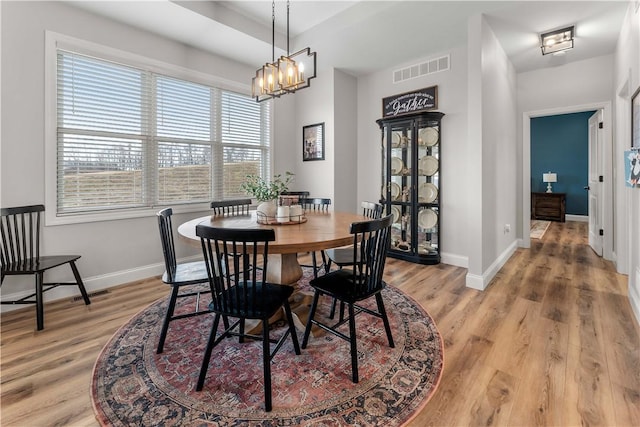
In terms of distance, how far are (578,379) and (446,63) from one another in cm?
361

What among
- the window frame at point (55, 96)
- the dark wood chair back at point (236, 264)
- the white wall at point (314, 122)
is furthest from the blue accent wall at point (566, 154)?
the dark wood chair back at point (236, 264)

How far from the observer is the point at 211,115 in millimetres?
4016

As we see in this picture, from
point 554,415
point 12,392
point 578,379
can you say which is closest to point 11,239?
point 12,392

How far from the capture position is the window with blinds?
2953mm

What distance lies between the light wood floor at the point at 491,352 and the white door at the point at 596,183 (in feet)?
4.43

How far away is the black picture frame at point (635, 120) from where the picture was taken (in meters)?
2.57

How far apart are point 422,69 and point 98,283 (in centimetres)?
465

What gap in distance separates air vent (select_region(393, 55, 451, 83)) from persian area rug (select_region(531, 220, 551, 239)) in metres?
3.88

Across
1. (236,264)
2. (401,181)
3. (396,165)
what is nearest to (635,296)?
(401,181)

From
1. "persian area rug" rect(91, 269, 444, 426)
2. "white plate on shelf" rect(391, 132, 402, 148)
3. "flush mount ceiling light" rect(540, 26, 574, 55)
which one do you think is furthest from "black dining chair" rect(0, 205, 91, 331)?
"flush mount ceiling light" rect(540, 26, 574, 55)

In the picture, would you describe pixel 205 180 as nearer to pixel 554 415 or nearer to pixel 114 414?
pixel 114 414

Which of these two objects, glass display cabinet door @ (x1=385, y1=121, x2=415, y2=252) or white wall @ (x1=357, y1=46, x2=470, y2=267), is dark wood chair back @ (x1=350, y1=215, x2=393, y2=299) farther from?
glass display cabinet door @ (x1=385, y1=121, x2=415, y2=252)

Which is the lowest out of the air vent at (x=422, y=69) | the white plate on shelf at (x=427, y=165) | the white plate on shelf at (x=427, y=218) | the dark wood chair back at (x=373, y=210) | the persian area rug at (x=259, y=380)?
the persian area rug at (x=259, y=380)

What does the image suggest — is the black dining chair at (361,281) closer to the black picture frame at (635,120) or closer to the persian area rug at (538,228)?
the black picture frame at (635,120)
